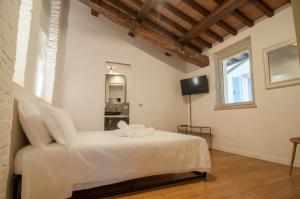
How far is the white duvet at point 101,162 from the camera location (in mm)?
1442

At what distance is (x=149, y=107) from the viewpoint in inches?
186

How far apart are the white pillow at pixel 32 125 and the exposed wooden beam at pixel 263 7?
359 centimetres

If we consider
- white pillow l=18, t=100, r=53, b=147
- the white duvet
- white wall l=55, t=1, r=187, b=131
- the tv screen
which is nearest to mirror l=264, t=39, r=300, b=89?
the tv screen

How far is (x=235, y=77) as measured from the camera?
413 centimetres

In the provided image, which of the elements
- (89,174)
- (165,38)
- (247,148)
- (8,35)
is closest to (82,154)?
(89,174)

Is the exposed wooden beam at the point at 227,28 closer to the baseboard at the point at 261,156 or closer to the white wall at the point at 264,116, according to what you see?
the white wall at the point at 264,116

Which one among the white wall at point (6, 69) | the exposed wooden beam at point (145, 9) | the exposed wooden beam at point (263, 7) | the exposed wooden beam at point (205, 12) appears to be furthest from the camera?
the exposed wooden beam at point (145, 9)

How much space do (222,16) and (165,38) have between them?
143 centimetres

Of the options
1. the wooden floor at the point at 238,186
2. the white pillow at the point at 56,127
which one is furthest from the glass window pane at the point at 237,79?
the white pillow at the point at 56,127

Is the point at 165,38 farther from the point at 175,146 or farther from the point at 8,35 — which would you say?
the point at 8,35

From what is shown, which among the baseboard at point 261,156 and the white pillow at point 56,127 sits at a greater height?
the white pillow at point 56,127

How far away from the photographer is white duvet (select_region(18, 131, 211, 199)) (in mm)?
1442

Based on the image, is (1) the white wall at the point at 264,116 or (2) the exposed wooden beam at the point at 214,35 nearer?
(1) the white wall at the point at 264,116

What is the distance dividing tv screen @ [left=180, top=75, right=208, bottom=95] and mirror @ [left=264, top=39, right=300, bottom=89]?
4.88ft
